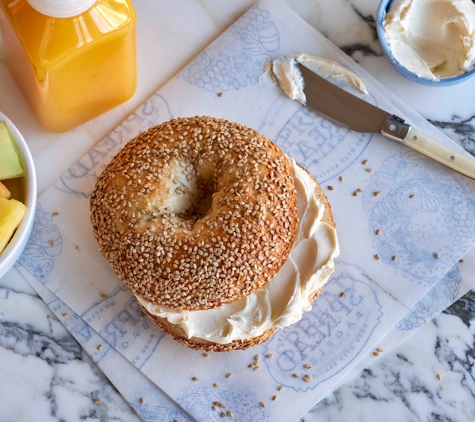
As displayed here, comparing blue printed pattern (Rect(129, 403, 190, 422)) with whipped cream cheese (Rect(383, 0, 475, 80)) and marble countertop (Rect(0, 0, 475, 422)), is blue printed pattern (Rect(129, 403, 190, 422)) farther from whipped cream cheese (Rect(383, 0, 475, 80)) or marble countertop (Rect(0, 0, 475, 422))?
whipped cream cheese (Rect(383, 0, 475, 80))

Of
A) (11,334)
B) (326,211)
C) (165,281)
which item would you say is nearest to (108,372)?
(11,334)

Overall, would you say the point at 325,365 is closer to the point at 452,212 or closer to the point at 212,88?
the point at 452,212

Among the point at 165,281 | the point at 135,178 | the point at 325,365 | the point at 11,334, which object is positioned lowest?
the point at 11,334

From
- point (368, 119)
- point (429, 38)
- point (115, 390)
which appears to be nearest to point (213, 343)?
point (115, 390)

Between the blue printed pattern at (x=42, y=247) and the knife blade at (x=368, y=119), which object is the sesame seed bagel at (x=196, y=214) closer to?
the blue printed pattern at (x=42, y=247)

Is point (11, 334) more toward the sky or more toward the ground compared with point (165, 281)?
more toward the ground

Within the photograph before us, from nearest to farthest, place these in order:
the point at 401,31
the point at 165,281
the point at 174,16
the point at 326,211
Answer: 1. the point at 165,281
2. the point at 326,211
3. the point at 401,31
4. the point at 174,16

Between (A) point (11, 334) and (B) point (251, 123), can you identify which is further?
(B) point (251, 123)
